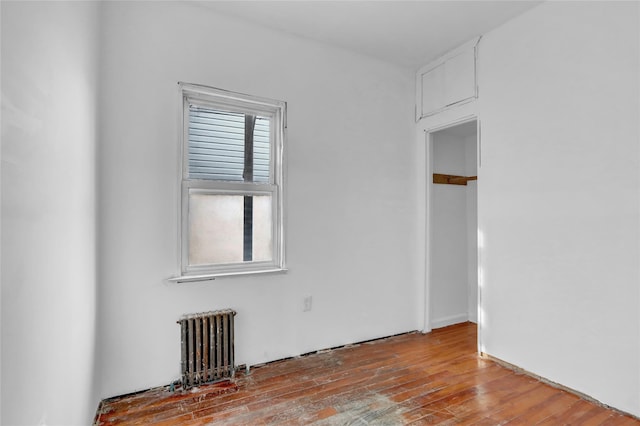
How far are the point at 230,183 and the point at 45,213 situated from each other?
1.67m

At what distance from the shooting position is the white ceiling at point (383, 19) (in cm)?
268

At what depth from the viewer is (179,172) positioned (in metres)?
2.60

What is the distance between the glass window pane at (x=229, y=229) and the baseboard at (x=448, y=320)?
2235mm

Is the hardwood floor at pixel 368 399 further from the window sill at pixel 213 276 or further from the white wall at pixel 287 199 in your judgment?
the window sill at pixel 213 276

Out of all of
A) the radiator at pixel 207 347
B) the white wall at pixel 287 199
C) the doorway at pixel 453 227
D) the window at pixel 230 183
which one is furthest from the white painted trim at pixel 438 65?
the radiator at pixel 207 347

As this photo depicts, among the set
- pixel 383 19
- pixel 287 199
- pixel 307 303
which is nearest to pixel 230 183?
pixel 287 199

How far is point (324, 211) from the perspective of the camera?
321 centimetres

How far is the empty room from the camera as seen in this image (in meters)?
2.15

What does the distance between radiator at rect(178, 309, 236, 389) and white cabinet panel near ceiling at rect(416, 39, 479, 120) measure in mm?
2904

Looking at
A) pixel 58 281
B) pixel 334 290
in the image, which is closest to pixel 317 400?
pixel 334 290

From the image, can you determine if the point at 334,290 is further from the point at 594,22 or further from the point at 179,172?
the point at 594,22

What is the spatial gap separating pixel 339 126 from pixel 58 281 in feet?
8.51

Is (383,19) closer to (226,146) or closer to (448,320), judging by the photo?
(226,146)

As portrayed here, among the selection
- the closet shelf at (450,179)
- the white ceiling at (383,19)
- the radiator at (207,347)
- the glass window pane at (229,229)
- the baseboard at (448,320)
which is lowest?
the baseboard at (448,320)
